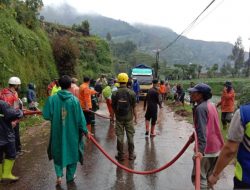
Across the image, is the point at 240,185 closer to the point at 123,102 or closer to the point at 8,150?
the point at 8,150

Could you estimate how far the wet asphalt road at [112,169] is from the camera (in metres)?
6.77

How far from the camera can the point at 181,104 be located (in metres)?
24.0

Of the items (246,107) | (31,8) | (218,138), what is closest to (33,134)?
(218,138)

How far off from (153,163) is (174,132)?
470 centimetres

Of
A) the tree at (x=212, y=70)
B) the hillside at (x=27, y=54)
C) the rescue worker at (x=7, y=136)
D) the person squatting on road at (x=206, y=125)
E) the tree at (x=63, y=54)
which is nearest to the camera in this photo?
the person squatting on road at (x=206, y=125)

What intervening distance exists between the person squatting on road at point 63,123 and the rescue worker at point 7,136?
0.62 meters

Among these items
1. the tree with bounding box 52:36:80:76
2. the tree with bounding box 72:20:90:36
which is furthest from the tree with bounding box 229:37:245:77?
the tree with bounding box 52:36:80:76

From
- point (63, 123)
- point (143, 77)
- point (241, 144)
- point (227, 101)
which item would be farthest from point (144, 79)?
point (241, 144)

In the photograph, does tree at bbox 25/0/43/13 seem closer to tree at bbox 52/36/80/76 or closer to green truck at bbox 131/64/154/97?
tree at bbox 52/36/80/76

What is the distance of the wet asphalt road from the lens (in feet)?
22.2

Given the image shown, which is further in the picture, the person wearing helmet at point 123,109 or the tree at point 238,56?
the tree at point 238,56

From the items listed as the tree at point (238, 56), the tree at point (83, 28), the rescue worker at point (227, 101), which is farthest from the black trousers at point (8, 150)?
the tree at point (238, 56)

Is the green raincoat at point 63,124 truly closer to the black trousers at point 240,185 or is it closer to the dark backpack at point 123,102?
the dark backpack at point 123,102

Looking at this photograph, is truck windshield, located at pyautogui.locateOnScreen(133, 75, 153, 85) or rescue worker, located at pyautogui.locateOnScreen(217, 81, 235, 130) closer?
rescue worker, located at pyautogui.locateOnScreen(217, 81, 235, 130)
